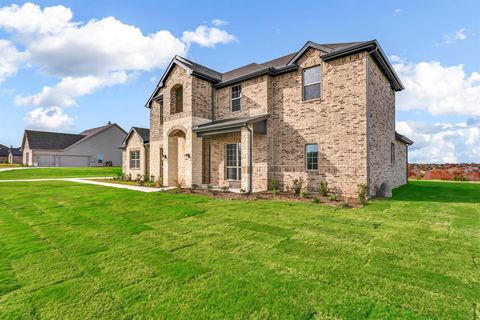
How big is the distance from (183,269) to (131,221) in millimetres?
4316

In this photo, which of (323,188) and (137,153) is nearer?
(323,188)

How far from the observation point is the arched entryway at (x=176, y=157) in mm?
17859

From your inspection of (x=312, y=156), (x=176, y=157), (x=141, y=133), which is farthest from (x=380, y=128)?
(x=141, y=133)

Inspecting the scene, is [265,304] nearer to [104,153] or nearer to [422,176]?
[422,176]

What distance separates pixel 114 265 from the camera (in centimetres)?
480

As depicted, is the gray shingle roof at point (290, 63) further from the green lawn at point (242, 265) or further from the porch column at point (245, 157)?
the green lawn at point (242, 265)

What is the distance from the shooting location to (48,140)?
1703 inches

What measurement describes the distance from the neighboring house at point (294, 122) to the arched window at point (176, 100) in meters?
0.07

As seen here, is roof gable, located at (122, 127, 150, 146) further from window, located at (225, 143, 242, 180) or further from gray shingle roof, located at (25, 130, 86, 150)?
gray shingle roof, located at (25, 130, 86, 150)

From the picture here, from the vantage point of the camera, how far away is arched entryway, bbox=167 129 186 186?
17859 mm

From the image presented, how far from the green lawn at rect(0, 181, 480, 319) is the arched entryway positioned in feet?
29.7

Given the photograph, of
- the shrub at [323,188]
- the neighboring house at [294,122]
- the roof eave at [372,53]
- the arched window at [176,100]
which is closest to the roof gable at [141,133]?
the neighboring house at [294,122]

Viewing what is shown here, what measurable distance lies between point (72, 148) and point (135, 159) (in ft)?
88.4

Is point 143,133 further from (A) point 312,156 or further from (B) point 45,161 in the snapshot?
(B) point 45,161
